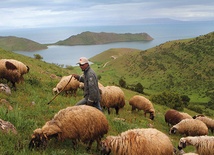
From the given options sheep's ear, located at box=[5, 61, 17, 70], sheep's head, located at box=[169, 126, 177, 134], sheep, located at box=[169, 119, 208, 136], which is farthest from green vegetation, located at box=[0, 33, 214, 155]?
sheep's ear, located at box=[5, 61, 17, 70]

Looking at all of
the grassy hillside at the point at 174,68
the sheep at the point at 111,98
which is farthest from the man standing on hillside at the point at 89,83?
the grassy hillside at the point at 174,68

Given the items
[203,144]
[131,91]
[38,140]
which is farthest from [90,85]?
[131,91]

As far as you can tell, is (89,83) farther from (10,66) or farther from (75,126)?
(10,66)

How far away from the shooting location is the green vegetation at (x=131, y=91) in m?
8.14

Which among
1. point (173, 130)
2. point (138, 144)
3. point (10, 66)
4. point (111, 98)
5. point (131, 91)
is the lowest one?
point (131, 91)

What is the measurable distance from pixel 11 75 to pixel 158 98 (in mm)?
29978

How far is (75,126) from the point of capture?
7.62 m

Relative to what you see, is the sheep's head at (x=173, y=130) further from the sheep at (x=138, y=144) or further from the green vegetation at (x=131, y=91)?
the sheep at (x=138, y=144)

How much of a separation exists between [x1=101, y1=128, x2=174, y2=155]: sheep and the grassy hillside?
237 ft

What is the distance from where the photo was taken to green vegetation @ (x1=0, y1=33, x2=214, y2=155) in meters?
8.14

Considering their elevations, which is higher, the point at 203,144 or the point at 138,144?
the point at 138,144

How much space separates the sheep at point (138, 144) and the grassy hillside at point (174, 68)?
237 feet

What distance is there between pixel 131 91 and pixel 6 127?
122 ft

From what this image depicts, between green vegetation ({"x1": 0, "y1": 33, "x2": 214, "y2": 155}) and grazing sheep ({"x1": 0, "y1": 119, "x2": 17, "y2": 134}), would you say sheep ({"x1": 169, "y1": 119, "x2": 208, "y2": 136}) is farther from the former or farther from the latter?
grazing sheep ({"x1": 0, "y1": 119, "x2": 17, "y2": 134})
